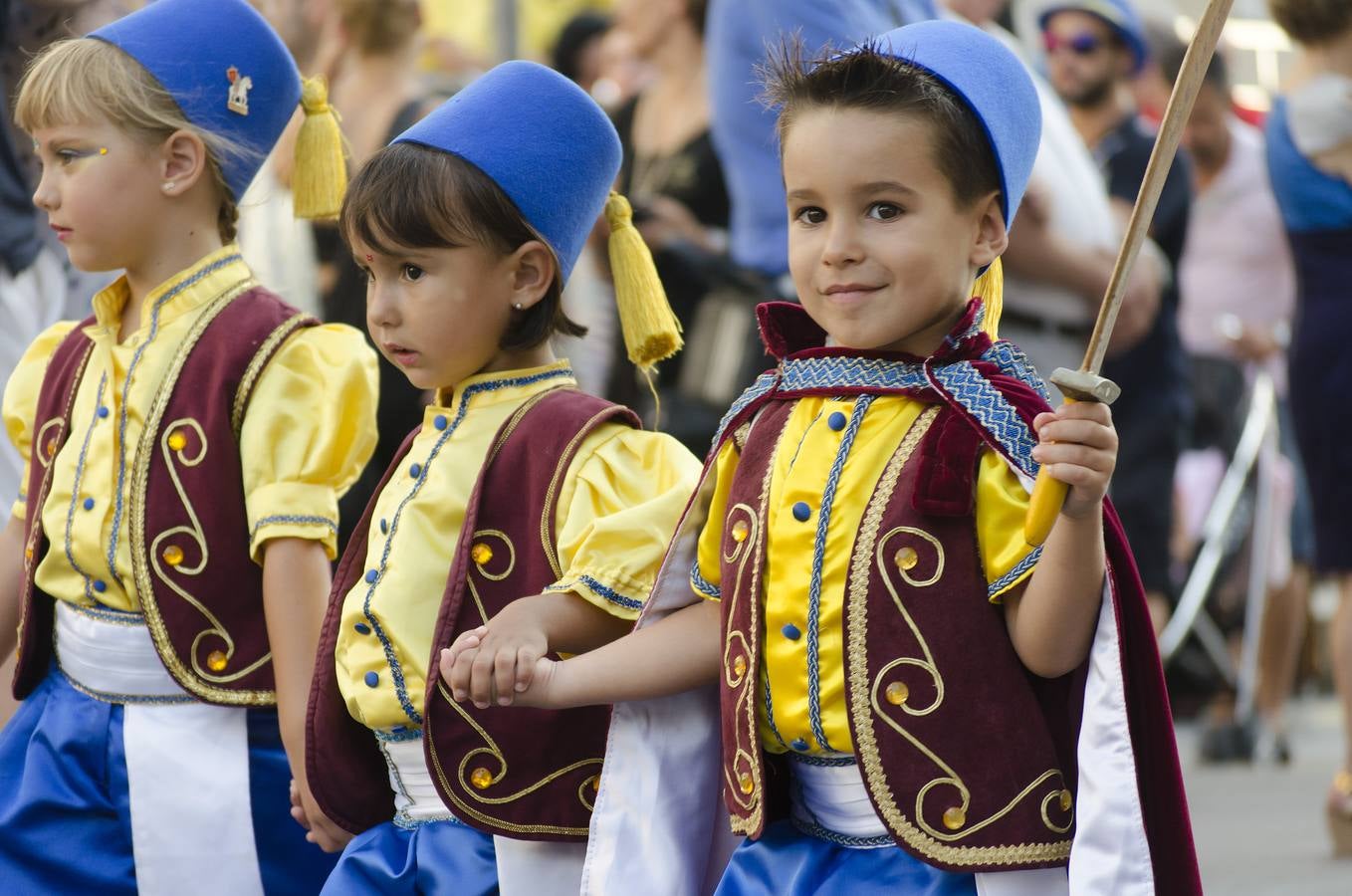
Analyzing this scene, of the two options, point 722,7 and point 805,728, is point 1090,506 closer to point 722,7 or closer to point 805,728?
point 805,728

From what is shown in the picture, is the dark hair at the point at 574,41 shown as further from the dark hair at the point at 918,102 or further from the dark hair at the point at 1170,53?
the dark hair at the point at 918,102

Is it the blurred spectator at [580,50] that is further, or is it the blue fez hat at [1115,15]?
the blurred spectator at [580,50]

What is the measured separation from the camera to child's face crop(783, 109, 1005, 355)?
2377mm

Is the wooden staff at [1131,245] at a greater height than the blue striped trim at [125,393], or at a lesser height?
greater

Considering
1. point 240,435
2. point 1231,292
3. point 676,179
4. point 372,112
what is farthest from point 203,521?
point 1231,292

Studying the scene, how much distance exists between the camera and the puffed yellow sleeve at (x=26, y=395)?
11.4 ft

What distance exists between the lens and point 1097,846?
7.33ft

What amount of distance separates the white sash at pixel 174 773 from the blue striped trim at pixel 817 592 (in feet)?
3.75

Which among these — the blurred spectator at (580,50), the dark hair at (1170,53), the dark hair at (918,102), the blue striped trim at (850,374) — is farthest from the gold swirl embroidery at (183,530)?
the blurred spectator at (580,50)

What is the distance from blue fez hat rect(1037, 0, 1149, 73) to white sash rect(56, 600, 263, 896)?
3.66m

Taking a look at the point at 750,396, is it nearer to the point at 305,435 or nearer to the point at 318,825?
the point at 305,435

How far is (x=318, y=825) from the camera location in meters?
3.00

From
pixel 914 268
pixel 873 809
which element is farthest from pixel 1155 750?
pixel 914 268

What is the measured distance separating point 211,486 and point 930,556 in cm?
127
